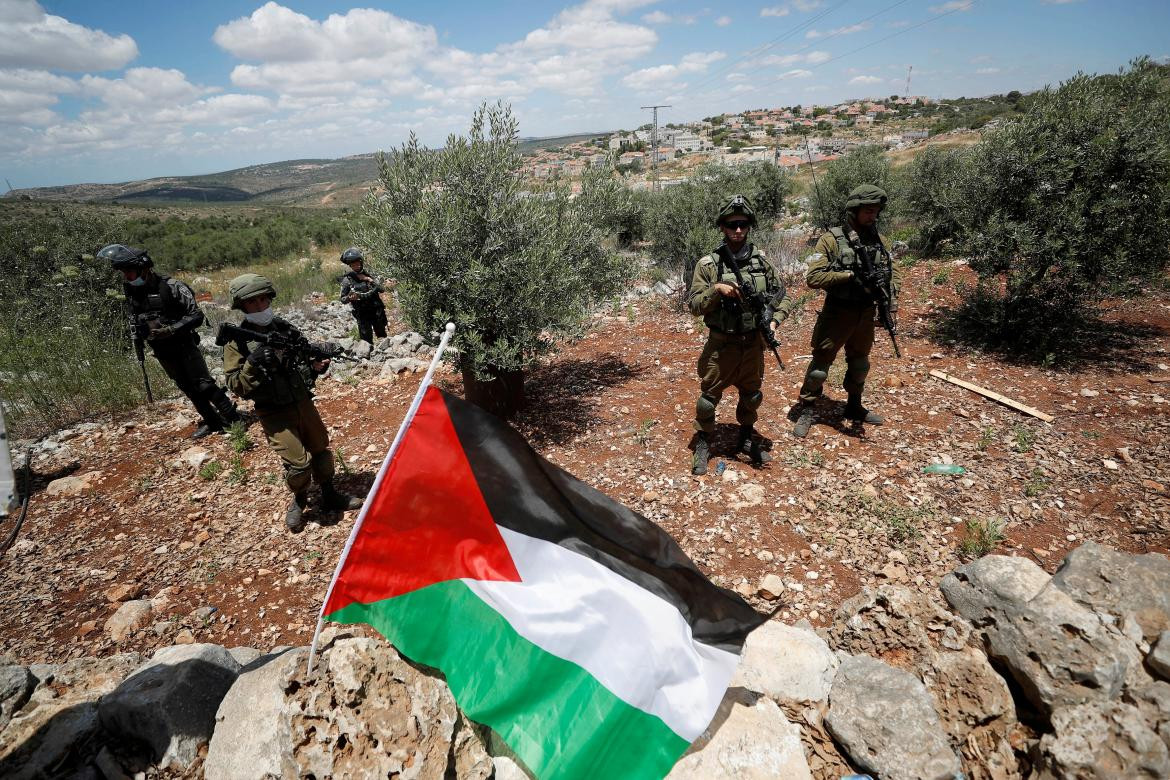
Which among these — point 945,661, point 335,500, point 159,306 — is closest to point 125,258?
point 159,306

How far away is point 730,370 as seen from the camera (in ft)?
14.9

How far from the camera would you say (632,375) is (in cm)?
726

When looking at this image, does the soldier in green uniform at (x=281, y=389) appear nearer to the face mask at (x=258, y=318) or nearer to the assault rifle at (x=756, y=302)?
the face mask at (x=258, y=318)

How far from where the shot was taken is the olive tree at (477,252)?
5191 mm

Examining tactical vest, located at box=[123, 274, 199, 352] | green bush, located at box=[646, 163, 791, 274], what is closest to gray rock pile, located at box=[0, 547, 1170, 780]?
tactical vest, located at box=[123, 274, 199, 352]

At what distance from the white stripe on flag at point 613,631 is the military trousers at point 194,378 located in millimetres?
5376

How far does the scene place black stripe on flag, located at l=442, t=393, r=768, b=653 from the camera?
220cm

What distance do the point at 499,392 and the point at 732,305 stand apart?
304 cm

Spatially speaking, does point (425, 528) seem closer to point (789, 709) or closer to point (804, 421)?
point (789, 709)

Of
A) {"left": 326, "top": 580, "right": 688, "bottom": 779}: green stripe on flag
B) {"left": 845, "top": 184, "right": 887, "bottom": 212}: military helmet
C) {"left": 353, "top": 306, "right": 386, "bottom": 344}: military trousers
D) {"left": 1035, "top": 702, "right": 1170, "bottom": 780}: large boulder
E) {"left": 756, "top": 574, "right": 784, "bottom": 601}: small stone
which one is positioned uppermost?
{"left": 845, "top": 184, "right": 887, "bottom": 212}: military helmet

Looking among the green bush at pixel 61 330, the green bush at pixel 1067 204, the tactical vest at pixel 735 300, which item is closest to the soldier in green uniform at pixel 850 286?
the tactical vest at pixel 735 300

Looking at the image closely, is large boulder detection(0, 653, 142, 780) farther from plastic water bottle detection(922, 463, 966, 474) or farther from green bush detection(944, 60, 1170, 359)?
green bush detection(944, 60, 1170, 359)

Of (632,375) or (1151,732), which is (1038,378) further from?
(1151,732)

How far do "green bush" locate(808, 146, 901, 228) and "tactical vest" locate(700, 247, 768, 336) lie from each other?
34.0 ft
